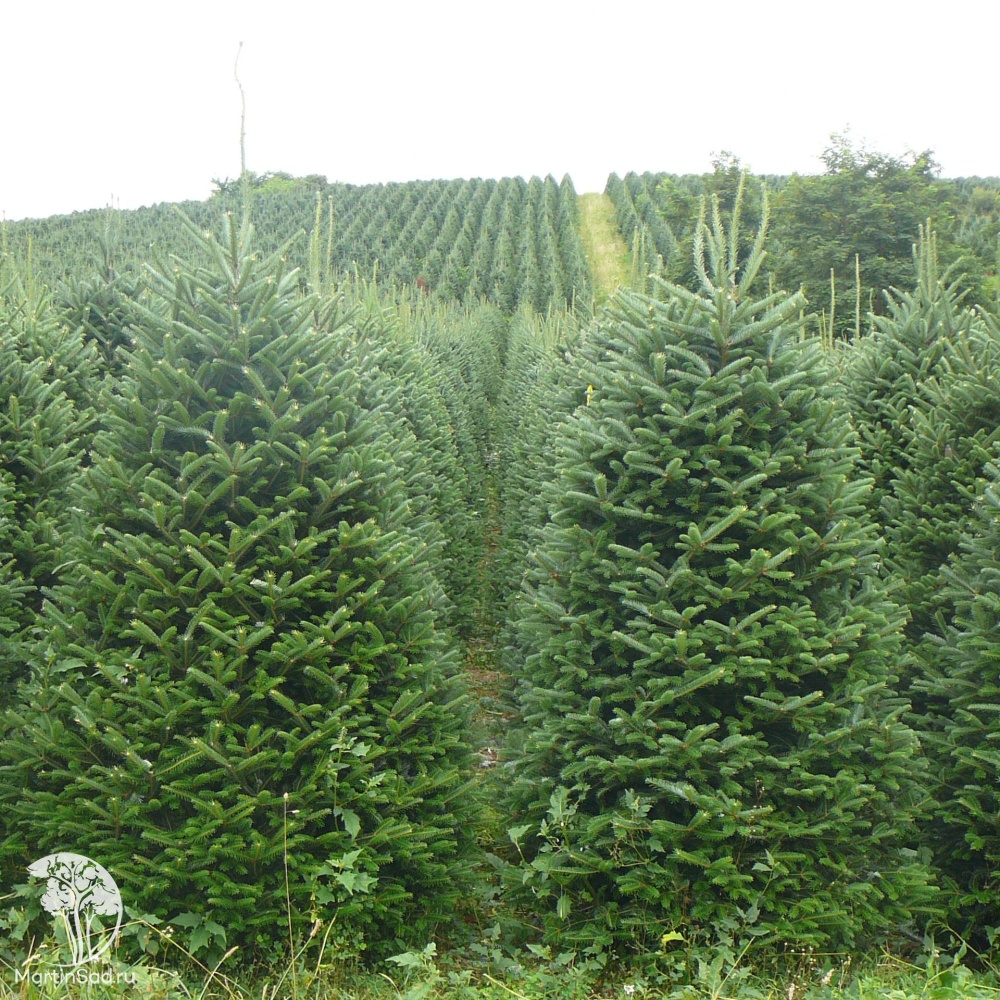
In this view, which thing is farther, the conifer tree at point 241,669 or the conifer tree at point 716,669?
the conifer tree at point 716,669

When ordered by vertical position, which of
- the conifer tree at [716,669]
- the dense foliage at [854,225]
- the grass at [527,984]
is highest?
the dense foliage at [854,225]

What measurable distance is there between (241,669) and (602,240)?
61.9 metres

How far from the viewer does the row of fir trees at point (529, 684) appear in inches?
131

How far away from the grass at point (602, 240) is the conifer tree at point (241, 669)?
4937cm

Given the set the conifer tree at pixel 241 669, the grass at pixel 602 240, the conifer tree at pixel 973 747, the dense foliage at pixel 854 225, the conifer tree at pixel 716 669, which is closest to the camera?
the conifer tree at pixel 241 669

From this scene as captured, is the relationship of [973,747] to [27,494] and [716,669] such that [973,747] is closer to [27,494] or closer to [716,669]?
[716,669]

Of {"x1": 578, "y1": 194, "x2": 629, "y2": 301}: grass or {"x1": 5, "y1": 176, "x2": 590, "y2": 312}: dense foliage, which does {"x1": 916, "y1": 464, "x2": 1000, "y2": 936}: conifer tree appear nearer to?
{"x1": 5, "y1": 176, "x2": 590, "y2": 312}: dense foliage

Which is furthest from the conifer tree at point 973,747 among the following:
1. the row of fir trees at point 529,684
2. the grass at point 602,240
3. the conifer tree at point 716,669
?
the grass at point 602,240

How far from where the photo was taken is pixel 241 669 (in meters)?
3.46

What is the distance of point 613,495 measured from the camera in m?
3.79

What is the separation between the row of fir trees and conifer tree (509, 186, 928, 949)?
0.06ft

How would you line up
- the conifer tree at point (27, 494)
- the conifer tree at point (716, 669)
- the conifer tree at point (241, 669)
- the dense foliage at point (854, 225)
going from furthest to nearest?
the dense foliage at point (854, 225)
the conifer tree at point (27, 494)
the conifer tree at point (716, 669)
the conifer tree at point (241, 669)

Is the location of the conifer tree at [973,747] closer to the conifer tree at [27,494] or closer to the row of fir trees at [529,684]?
the row of fir trees at [529,684]

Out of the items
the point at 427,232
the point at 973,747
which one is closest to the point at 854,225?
the point at 973,747
